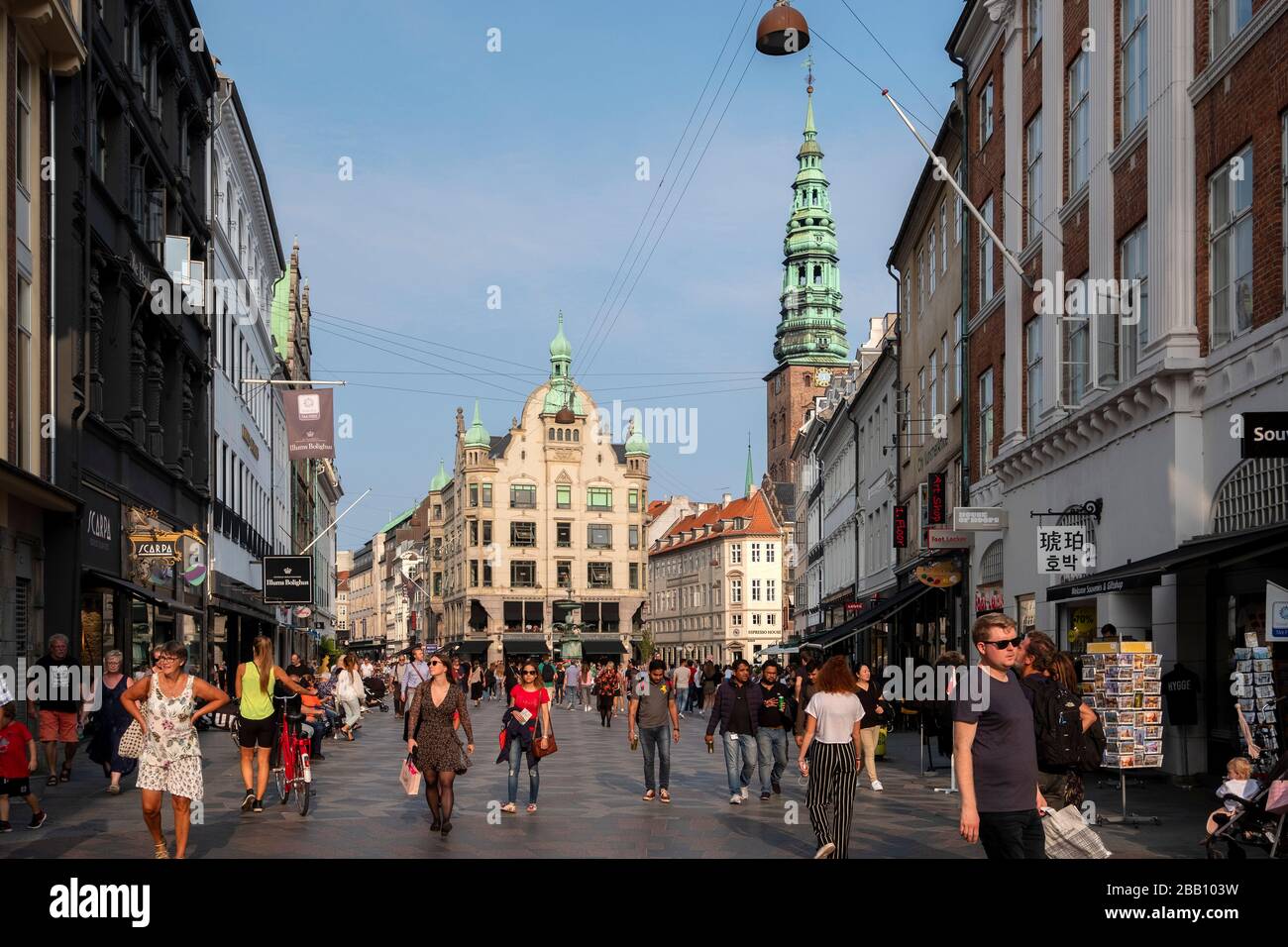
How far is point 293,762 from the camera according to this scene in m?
17.1

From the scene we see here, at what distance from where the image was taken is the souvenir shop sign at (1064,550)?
821 inches

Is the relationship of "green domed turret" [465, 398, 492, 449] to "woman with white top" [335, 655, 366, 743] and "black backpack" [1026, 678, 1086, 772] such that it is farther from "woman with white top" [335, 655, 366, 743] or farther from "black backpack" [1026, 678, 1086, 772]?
"black backpack" [1026, 678, 1086, 772]

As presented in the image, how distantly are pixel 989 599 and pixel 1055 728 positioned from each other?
728 inches

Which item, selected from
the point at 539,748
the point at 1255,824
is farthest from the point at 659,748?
the point at 1255,824

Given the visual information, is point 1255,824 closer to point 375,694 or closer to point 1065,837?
point 1065,837

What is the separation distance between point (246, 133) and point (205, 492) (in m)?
13.9

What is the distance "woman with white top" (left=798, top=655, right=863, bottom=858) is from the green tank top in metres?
6.32

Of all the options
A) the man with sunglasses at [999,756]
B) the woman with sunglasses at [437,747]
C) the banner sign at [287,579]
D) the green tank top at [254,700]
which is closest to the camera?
the man with sunglasses at [999,756]

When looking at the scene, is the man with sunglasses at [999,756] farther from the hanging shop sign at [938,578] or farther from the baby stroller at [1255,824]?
the hanging shop sign at [938,578]

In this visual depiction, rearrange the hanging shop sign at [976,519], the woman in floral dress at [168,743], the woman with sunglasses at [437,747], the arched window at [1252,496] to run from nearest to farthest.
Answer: the woman in floral dress at [168,743], the woman with sunglasses at [437,747], the arched window at [1252,496], the hanging shop sign at [976,519]

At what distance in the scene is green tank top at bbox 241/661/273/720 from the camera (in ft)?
55.8

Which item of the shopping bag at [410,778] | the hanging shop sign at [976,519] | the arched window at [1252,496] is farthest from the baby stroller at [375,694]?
the arched window at [1252,496]

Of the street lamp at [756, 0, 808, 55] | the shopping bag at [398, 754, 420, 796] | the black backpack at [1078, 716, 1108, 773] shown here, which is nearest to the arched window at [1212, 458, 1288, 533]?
the black backpack at [1078, 716, 1108, 773]

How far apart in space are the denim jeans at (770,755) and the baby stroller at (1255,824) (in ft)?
25.7
